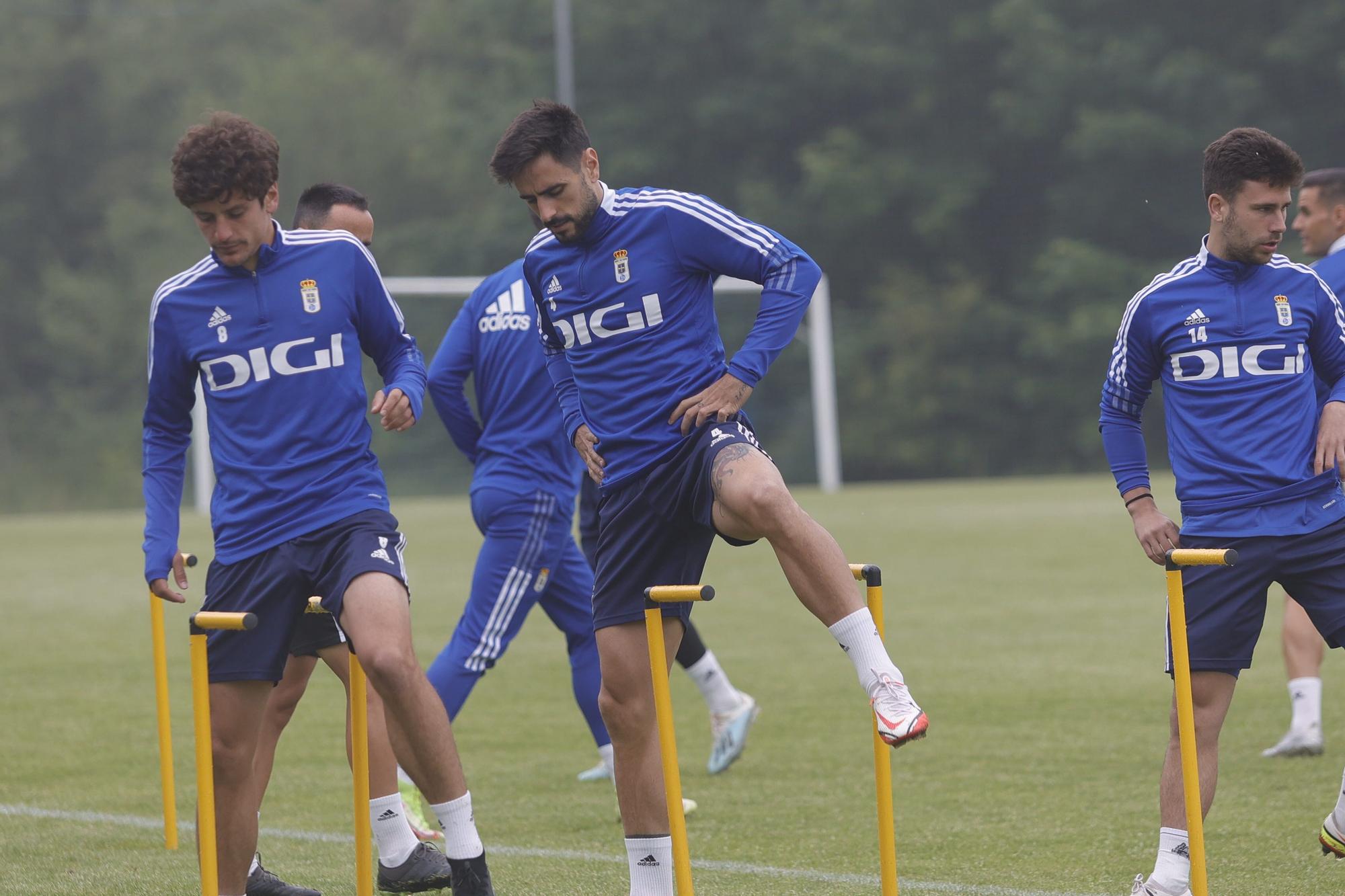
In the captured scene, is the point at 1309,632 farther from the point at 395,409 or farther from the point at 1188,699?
the point at 395,409

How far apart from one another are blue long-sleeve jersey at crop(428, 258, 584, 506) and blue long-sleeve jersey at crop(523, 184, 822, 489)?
192 centimetres

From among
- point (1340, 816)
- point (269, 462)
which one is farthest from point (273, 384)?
point (1340, 816)

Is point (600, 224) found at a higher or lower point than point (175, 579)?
higher

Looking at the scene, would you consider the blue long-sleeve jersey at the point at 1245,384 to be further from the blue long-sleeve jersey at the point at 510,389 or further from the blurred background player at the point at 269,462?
the blue long-sleeve jersey at the point at 510,389

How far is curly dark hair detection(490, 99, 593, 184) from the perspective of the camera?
4730 mm

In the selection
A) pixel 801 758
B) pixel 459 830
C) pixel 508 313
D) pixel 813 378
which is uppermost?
pixel 813 378

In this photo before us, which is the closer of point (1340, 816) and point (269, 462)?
point (269, 462)

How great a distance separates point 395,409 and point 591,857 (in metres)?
2.01

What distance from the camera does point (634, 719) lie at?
4.88 metres

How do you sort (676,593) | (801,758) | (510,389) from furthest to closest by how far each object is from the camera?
(801,758) → (510,389) → (676,593)

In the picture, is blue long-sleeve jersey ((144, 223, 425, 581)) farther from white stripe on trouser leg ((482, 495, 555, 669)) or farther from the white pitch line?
white stripe on trouser leg ((482, 495, 555, 669))

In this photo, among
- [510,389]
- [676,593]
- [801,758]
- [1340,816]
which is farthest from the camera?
[801,758]

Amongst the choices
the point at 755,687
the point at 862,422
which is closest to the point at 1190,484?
the point at 755,687

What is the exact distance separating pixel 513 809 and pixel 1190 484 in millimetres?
3144
